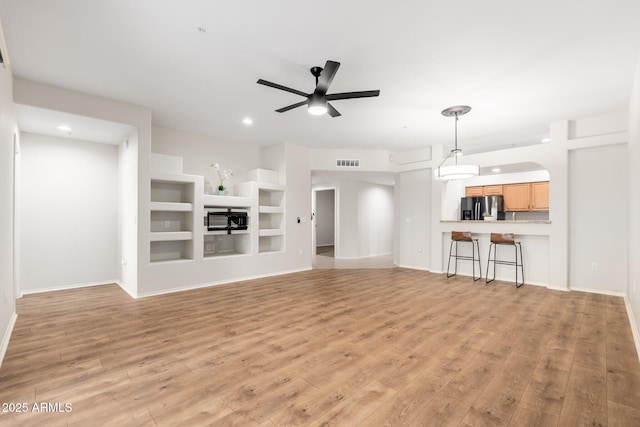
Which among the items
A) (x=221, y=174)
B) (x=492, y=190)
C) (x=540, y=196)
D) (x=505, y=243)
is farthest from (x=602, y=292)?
(x=221, y=174)

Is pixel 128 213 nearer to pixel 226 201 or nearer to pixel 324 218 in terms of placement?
pixel 226 201

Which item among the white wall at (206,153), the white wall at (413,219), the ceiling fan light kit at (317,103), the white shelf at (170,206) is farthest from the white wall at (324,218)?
the ceiling fan light kit at (317,103)

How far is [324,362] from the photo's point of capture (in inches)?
97.6

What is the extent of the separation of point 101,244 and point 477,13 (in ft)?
21.3

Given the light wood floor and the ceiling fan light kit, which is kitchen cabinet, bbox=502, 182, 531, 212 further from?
the ceiling fan light kit

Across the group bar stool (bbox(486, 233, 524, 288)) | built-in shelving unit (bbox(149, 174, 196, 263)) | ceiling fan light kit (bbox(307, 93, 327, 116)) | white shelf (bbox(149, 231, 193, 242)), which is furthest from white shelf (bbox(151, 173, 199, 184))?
bar stool (bbox(486, 233, 524, 288))

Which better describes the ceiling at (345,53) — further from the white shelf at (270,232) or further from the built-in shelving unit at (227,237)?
the white shelf at (270,232)

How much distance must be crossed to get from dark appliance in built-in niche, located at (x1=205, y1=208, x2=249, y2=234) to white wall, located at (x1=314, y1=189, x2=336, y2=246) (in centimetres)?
585

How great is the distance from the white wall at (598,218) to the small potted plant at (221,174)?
6296mm

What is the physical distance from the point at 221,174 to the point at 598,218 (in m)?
6.78

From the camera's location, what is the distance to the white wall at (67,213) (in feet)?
15.6

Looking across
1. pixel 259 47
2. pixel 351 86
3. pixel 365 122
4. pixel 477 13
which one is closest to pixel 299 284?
pixel 365 122

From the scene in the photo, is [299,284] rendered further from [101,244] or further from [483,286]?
[101,244]

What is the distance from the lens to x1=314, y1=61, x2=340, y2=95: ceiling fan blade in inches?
108
